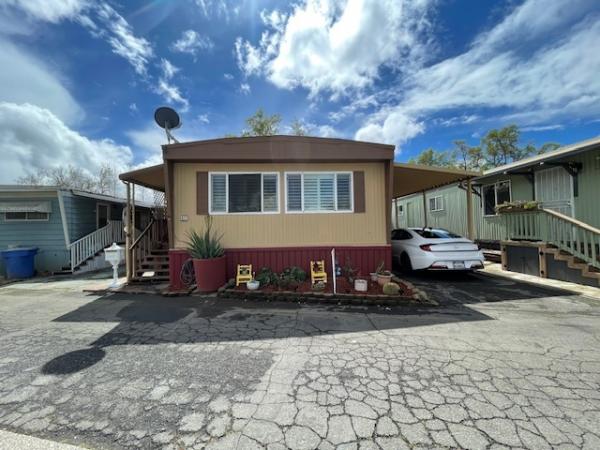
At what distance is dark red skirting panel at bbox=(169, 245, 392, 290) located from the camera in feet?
22.0

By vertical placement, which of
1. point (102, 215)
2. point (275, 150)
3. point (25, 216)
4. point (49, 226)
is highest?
point (275, 150)

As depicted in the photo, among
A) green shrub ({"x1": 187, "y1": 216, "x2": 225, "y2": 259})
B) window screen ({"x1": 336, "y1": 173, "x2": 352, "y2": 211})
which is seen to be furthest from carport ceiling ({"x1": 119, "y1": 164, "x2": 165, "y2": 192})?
window screen ({"x1": 336, "y1": 173, "x2": 352, "y2": 211})

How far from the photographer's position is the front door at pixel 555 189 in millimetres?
7668

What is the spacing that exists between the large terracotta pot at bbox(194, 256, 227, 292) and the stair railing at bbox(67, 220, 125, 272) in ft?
22.6

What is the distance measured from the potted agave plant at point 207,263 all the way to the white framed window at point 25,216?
7968 millimetres

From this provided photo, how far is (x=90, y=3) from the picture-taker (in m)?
7.10

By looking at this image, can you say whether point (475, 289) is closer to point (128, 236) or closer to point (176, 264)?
point (176, 264)

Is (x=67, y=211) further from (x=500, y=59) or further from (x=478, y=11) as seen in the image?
(x=500, y=59)

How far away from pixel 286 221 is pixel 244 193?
128 centimetres

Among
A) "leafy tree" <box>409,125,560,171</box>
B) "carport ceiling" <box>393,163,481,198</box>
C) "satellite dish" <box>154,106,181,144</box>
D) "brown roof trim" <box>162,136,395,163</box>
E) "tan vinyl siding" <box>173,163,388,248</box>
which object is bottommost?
"tan vinyl siding" <box>173,163,388,248</box>

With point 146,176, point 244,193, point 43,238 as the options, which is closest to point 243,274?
point 244,193

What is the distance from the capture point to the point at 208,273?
609 cm

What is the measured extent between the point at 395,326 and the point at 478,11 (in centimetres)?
1013

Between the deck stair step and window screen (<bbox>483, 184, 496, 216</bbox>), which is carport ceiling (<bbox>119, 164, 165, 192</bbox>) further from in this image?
window screen (<bbox>483, 184, 496, 216</bbox>)
